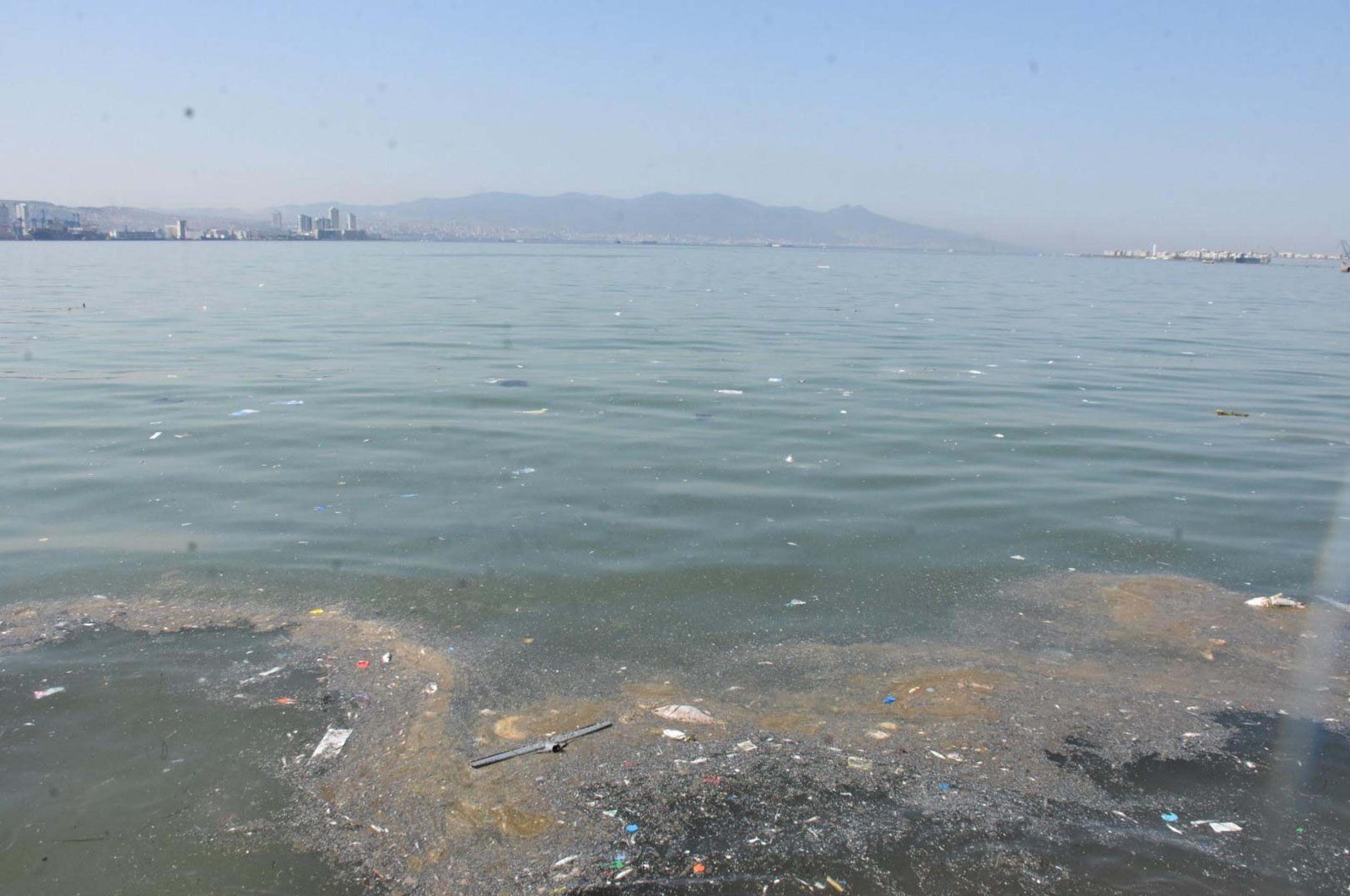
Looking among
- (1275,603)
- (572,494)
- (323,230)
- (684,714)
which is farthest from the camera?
(323,230)

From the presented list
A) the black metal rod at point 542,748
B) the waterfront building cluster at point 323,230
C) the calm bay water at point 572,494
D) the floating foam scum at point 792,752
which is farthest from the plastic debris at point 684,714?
the waterfront building cluster at point 323,230

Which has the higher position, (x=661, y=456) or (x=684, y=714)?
(x=661, y=456)

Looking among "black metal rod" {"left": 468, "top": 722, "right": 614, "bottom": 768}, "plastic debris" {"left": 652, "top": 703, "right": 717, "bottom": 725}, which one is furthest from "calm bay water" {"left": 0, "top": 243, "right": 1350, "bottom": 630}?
"black metal rod" {"left": 468, "top": 722, "right": 614, "bottom": 768}

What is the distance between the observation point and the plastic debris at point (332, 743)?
16.9 ft

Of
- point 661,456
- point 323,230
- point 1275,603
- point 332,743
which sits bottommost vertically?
point 332,743

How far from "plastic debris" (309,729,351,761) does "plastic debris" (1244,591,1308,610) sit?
6.82m

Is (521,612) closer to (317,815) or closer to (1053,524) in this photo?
(317,815)

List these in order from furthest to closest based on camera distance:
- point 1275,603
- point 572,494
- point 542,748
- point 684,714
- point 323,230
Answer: point 323,230 < point 572,494 < point 1275,603 < point 684,714 < point 542,748

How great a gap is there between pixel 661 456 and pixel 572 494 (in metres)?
1.96

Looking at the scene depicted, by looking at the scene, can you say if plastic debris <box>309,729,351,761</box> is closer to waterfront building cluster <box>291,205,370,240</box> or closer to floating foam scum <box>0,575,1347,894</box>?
floating foam scum <box>0,575,1347,894</box>

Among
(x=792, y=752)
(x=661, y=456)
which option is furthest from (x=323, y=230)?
(x=792, y=752)

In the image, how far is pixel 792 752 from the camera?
5219mm

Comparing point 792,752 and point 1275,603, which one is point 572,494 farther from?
point 1275,603

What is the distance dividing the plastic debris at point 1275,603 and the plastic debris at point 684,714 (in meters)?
4.83
